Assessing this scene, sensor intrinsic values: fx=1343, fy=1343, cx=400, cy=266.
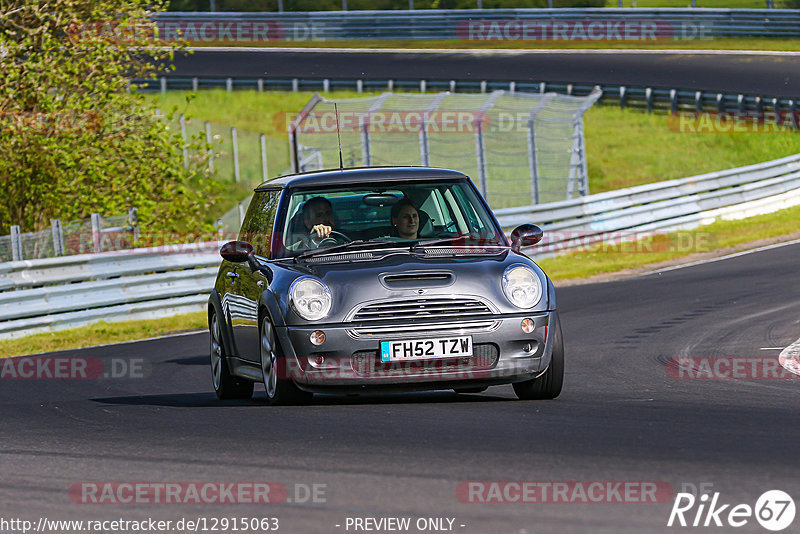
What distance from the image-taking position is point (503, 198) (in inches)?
1166

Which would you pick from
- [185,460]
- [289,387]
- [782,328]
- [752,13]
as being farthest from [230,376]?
[752,13]

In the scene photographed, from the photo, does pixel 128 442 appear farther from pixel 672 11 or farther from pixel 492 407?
pixel 672 11

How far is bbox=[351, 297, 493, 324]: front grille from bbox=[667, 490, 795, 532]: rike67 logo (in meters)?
2.86

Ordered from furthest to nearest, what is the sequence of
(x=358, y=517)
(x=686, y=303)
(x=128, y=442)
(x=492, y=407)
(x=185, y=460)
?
1. (x=686, y=303)
2. (x=492, y=407)
3. (x=128, y=442)
4. (x=185, y=460)
5. (x=358, y=517)

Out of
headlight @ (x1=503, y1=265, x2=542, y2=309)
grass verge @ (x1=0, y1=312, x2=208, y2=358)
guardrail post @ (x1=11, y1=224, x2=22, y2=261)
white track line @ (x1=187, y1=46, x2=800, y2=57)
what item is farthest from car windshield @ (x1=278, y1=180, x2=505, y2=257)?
white track line @ (x1=187, y1=46, x2=800, y2=57)

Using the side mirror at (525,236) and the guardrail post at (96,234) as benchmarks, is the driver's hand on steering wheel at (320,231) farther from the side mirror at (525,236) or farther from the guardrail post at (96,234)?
the guardrail post at (96,234)

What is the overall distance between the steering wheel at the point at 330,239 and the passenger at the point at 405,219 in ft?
1.13

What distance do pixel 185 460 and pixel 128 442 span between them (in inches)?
34.0

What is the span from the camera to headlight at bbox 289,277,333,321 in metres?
7.95

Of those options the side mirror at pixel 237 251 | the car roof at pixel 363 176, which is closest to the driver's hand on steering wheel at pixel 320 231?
the car roof at pixel 363 176

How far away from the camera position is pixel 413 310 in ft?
25.9

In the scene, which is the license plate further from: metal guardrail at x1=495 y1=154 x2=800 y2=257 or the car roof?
metal guardrail at x1=495 y1=154 x2=800 y2=257

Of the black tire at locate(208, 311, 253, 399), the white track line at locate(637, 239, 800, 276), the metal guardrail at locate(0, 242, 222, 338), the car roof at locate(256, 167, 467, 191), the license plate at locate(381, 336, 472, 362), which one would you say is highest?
the car roof at locate(256, 167, 467, 191)

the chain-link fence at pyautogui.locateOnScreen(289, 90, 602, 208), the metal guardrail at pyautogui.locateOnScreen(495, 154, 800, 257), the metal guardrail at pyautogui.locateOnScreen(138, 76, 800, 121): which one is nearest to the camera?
the metal guardrail at pyautogui.locateOnScreen(495, 154, 800, 257)
